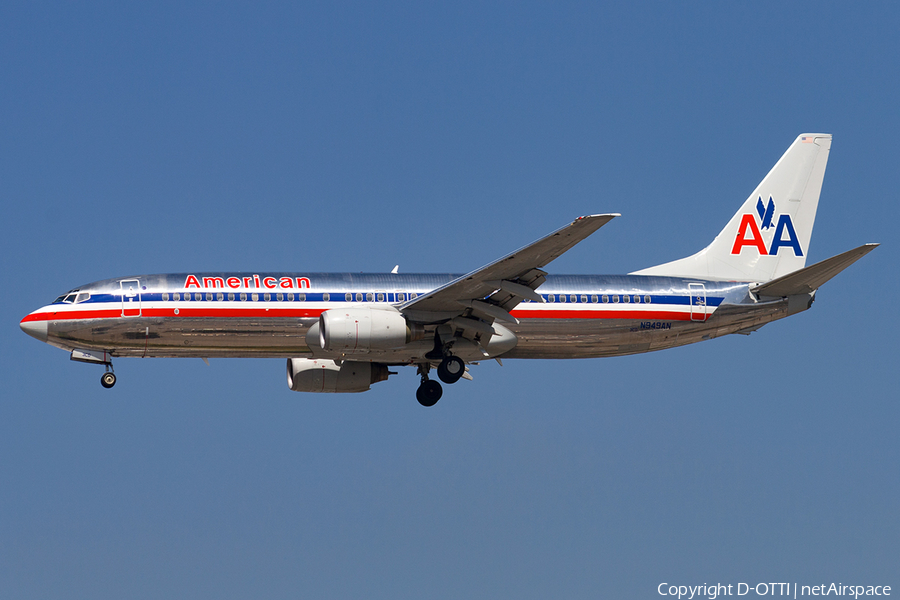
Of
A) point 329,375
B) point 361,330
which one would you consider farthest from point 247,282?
point 329,375

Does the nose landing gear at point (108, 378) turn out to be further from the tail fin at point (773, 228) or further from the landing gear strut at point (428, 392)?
the tail fin at point (773, 228)

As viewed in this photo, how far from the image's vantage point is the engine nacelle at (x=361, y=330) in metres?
34.5

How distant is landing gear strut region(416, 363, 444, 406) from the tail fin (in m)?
8.83

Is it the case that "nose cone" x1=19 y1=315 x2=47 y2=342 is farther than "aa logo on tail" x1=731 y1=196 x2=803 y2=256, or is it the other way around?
"aa logo on tail" x1=731 y1=196 x2=803 y2=256

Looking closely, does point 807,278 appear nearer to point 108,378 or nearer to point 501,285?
point 501,285

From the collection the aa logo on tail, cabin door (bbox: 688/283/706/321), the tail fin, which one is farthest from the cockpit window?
the aa logo on tail

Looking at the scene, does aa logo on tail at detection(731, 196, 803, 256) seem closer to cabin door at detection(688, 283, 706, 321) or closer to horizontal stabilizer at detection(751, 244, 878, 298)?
horizontal stabilizer at detection(751, 244, 878, 298)

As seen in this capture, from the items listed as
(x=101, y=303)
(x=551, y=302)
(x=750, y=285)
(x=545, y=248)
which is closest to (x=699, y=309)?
(x=750, y=285)

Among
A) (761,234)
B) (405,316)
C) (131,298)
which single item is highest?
(761,234)

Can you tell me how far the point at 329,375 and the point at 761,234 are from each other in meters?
17.5

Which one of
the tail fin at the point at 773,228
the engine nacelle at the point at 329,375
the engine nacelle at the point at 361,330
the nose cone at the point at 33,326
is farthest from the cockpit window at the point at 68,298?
the tail fin at the point at 773,228

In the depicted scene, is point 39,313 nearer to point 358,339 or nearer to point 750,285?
point 358,339

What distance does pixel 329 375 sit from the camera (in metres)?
40.0

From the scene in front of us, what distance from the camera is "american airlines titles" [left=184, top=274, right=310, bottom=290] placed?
36.5 m
